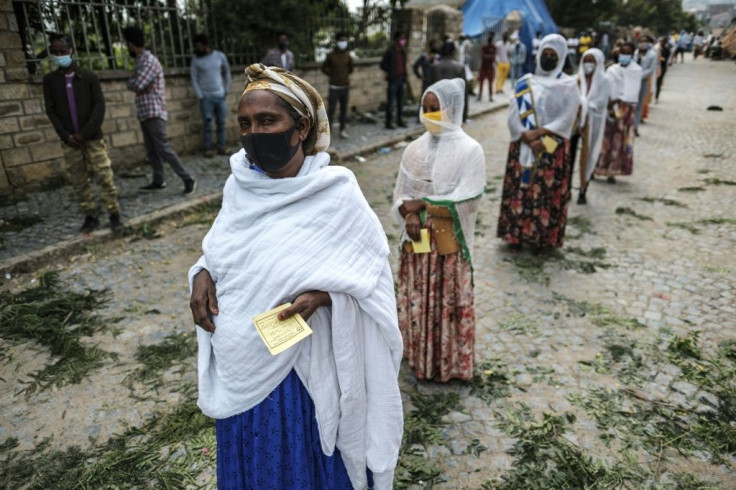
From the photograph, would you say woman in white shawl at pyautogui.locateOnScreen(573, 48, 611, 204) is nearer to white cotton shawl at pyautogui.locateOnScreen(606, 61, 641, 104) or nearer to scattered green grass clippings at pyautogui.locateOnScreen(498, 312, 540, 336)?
white cotton shawl at pyautogui.locateOnScreen(606, 61, 641, 104)

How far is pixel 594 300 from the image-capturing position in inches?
185

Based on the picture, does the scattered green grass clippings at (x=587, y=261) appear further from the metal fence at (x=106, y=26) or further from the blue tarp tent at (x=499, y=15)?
the blue tarp tent at (x=499, y=15)

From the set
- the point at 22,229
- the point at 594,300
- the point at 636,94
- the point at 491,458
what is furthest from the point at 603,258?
the point at 22,229

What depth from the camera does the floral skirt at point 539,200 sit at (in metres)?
5.42

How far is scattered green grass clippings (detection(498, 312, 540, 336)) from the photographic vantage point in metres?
4.22

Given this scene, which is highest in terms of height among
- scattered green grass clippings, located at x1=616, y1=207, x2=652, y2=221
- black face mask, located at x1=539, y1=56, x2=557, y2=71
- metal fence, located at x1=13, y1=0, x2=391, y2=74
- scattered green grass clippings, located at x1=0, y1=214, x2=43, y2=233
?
metal fence, located at x1=13, y1=0, x2=391, y2=74

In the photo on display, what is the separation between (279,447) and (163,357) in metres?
2.43

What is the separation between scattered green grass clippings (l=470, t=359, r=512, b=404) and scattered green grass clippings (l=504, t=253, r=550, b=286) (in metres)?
1.63

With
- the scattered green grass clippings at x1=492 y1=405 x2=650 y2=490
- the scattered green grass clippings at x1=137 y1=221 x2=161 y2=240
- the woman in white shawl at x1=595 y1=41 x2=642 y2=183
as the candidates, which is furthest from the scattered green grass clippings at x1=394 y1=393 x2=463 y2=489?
the woman in white shawl at x1=595 y1=41 x2=642 y2=183

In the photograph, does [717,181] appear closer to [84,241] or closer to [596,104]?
[596,104]

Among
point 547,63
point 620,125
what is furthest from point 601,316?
point 620,125

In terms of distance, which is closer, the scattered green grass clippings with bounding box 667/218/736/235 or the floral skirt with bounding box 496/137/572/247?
the floral skirt with bounding box 496/137/572/247

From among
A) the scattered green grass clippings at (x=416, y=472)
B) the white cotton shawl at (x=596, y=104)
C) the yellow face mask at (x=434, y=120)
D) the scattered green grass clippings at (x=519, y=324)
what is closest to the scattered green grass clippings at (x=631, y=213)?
the white cotton shawl at (x=596, y=104)

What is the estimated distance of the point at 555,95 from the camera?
204 inches
